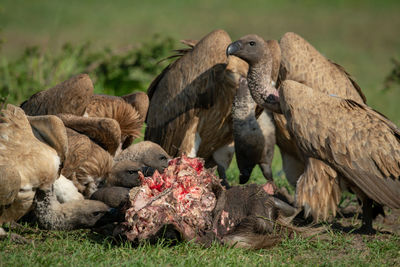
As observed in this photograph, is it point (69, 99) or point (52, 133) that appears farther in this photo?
point (69, 99)

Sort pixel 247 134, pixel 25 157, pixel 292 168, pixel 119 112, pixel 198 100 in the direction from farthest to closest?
pixel 292 168
pixel 198 100
pixel 119 112
pixel 247 134
pixel 25 157

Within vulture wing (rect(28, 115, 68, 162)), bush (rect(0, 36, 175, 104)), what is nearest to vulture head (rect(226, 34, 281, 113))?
vulture wing (rect(28, 115, 68, 162))

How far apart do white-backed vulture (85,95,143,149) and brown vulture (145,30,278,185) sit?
47 centimetres

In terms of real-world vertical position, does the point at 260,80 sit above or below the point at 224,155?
above

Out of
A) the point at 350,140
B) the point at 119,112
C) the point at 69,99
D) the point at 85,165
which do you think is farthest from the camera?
the point at 119,112

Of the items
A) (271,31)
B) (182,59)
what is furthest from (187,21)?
(182,59)

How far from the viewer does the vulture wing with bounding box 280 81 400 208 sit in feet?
15.1

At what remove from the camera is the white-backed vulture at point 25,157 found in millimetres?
3955

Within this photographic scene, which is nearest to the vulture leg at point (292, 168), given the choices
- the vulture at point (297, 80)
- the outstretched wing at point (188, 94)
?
the vulture at point (297, 80)

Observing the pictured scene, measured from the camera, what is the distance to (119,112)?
564cm

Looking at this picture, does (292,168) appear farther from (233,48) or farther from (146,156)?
(146,156)

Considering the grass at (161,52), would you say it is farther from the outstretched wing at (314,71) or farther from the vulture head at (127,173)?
the outstretched wing at (314,71)

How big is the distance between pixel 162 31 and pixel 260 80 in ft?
53.4

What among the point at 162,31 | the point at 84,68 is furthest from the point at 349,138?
the point at 162,31
